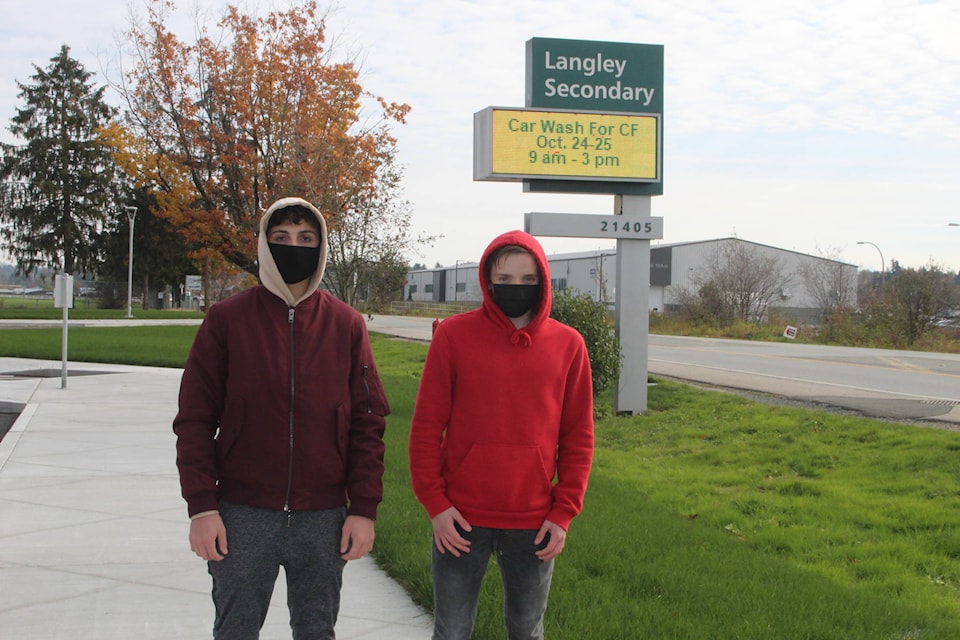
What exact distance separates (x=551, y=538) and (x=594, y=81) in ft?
34.3

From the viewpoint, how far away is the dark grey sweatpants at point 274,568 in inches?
110

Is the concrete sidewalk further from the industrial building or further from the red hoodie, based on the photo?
the industrial building

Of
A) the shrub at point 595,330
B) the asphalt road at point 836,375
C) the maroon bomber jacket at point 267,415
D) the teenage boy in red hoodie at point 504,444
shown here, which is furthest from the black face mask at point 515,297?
the asphalt road at point 836,375

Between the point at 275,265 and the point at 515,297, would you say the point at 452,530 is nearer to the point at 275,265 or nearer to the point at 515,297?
the point at 515,297

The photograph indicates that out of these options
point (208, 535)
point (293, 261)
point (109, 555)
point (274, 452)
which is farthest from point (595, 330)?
point (208, 535)

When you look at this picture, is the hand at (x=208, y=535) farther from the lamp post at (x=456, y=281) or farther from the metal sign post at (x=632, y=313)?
the lamp post at (x=456, y=281)

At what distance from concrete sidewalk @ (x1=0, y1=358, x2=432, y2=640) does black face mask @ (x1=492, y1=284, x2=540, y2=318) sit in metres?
1.91

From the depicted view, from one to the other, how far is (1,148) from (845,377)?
59357 millimetres

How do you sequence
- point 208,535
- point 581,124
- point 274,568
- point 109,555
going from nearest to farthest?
point 208,535
point 274,568
point 109,555
point 581,124

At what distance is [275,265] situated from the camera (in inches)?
114

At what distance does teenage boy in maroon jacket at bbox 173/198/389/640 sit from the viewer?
279 centimetres

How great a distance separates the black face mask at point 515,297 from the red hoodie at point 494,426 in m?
0.03

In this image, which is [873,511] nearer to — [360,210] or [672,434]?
[672,434]

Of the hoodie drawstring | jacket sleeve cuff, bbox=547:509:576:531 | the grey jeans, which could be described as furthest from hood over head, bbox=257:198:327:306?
jacket sleeve cuff, bbox=547:509:576:531
